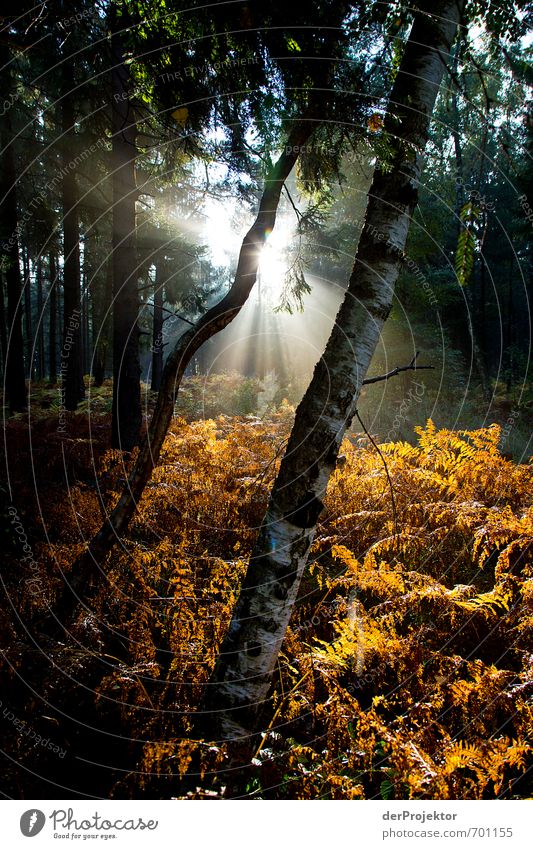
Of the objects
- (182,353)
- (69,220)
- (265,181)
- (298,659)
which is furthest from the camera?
(69,220)

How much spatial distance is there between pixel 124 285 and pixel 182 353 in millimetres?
5377

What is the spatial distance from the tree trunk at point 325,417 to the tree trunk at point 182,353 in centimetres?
82

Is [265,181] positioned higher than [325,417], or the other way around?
[265,181]

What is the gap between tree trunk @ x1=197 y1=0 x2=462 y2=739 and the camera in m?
2.72

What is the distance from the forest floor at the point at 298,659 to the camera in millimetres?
2482

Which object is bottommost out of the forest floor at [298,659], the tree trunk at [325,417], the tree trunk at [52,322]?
the forest floor at [298,659]

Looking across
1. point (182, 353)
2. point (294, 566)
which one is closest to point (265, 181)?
point (182, 353)

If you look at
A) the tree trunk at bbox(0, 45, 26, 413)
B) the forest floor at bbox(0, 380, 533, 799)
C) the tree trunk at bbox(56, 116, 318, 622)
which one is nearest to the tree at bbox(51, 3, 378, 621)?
the tree trunk at bbox(56, 116, 318, 622)

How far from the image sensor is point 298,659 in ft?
10.0

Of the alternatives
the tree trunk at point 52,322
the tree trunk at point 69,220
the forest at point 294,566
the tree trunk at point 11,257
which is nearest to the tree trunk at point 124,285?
the forest at point 294,566

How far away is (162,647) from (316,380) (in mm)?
2650

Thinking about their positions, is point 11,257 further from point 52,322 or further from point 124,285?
point 52,322

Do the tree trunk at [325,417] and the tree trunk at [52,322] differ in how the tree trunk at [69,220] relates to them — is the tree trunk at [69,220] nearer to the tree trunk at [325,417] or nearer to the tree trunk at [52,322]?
the tree trunk at [52,322]

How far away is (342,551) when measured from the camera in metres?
4.36
